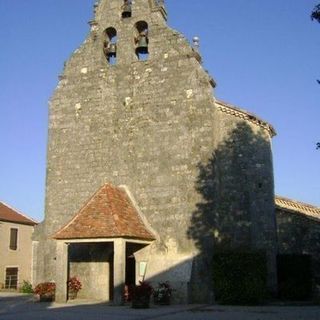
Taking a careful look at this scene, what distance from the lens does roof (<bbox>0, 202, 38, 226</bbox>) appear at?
35.4m

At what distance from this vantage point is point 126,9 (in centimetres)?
2223

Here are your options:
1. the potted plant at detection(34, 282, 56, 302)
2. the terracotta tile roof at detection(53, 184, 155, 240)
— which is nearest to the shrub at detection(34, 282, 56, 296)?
the potted plant at detection(34, 282, 56, 302)

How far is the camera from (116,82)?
2128 cm

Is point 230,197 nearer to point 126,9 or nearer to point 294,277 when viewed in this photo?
point 294,277

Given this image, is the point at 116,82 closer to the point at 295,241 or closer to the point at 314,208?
the point at 295,241

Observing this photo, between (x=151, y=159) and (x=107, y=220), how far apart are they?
11.8 ft

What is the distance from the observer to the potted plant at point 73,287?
19031mm

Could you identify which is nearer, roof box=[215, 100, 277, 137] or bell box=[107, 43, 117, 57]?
roof box=[215, 100, 277, 137]

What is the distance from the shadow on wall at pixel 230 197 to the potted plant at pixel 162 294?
3.40 ft

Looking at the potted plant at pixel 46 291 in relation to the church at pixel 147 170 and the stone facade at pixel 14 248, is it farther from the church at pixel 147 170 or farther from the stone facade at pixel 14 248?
the stone facade at pixel 14 248

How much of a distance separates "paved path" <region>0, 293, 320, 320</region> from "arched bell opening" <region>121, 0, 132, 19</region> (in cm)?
1333

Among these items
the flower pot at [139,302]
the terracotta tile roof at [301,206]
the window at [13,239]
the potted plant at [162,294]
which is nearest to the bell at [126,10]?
the terracotta tile roof at [301,206]

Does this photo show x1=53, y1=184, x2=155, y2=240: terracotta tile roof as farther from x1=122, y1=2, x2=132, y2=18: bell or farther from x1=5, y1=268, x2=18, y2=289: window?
x1=5, y1=268, x2=18, y2=289: window

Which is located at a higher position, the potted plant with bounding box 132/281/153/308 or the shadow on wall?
the shadow on wall
